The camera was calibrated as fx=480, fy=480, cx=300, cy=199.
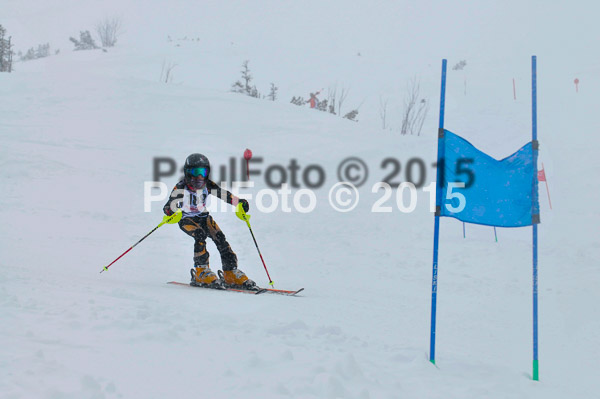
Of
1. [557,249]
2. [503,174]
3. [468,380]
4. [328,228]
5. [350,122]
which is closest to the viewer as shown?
[468,380]

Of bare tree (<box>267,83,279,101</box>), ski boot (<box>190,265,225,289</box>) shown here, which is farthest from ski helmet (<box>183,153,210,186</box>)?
bare tree (<box>267,83,279,101</box>)

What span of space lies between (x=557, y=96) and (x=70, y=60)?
28.4 m

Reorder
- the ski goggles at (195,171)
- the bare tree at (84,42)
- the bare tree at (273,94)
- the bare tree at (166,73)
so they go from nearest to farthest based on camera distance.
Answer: the ski goggles at (195,171) < the bare tree at (166,73) < the bare tree at (273,94) < the bare tree at (84,42)

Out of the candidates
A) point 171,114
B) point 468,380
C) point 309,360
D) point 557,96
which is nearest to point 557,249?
point 468,380

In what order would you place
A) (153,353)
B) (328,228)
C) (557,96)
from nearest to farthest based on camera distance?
(153,353) < (328,228) < (557,96)

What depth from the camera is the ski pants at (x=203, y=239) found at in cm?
652

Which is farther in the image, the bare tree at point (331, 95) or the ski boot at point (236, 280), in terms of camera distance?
the bare tree at point (331, 95)

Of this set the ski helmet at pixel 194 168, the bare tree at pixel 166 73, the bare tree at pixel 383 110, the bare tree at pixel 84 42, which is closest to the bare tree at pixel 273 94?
the bare tree at pixel 166 73

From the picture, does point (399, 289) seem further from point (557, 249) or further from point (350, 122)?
point (350, 122)

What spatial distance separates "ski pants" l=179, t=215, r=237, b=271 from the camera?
21.4ft

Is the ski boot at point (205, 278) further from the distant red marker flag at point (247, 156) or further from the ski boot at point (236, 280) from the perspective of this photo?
the distant red marker flag at point (247, 156)

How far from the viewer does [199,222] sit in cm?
660

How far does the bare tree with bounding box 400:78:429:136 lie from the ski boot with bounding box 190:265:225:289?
1778 centimetres

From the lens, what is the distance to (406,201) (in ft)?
45.1
